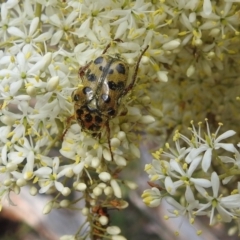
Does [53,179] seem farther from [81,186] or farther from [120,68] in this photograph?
[120,68]

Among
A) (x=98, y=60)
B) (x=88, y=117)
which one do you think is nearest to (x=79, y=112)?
(x=88, y=117)

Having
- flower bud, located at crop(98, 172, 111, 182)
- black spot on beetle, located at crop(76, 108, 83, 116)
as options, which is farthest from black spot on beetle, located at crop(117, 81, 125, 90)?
flower bud, located at crop(98, 172, 111, 182)

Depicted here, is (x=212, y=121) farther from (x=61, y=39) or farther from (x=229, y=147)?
(x=61, y=39)

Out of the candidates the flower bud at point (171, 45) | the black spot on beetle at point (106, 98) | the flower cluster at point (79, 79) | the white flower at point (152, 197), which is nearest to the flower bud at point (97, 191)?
the flower cluster at point (79, 79)

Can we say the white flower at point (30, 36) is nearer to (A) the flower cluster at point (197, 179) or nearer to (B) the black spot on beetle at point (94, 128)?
(B) the black spot on beetle at point (94, 128)

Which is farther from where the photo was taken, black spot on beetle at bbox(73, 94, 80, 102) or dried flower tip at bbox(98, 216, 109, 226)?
dried flower tip at bbox(98, 216, 109, 226)

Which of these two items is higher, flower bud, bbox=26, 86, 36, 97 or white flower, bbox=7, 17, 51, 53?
white flower, bbox=7, 17, 51, 53

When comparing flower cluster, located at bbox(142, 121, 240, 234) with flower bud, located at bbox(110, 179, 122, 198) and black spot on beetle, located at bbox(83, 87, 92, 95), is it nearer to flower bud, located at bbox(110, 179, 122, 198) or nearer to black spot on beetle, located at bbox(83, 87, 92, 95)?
flower bud, located at bbox(110, 179, 122, 198)
